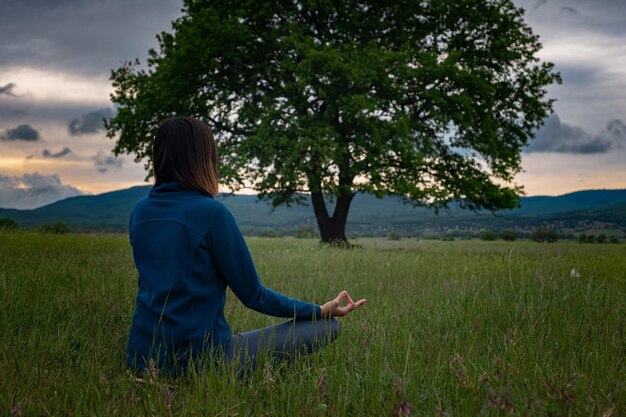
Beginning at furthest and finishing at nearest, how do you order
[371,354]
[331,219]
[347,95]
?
[331,219] → [347,95] → [371,354]

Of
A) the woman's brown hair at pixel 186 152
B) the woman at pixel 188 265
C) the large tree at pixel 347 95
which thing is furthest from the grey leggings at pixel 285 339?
the large tree at pixel 347 95

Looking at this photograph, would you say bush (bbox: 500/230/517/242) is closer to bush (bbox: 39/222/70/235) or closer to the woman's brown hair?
bush (bbox: 39/222/70/235)

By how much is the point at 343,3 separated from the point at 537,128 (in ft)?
32.9

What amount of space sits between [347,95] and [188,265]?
15.7 m

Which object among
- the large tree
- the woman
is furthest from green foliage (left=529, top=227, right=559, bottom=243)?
the woman

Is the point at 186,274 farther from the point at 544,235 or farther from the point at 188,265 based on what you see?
the point at 544,235

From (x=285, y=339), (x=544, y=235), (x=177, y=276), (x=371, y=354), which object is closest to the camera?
(x=177, y=276)

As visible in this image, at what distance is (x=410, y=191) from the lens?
17984mm

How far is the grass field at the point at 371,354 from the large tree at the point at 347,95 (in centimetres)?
996

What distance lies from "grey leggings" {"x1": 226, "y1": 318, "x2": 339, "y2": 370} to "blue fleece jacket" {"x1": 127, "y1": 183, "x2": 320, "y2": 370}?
0.17 metres

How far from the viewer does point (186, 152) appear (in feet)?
10.3

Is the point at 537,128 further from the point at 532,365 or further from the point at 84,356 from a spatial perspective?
the point at 84,356

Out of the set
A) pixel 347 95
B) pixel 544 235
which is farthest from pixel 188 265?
pixel 544 235

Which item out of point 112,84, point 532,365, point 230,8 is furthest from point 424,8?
point 532,365
